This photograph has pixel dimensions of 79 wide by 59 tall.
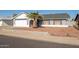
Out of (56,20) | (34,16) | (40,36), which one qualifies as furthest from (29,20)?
(56,20)

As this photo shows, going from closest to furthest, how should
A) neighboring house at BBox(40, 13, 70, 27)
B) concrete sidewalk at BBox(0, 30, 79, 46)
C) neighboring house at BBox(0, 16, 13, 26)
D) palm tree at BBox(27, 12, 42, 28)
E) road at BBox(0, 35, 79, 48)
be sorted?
road at BBox(0, 35, 79, 48)
concrete sidewalk at BBox(0, 30, 79, 46)
palm tree at BBox(27, 12, 42, 28)
neighboring house at BBox(40, 13, 70, 27)
neighboring house at BBox(0, 16, 13, 26)

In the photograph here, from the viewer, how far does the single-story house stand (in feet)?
22.8

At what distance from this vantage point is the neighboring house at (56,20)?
22.6 ft

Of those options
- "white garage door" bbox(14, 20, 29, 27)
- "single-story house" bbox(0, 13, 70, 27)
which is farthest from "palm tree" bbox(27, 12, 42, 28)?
"white garage door" bbox(14, 20, 29, 27)

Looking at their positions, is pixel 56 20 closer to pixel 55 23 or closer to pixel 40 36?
pixel 55 23

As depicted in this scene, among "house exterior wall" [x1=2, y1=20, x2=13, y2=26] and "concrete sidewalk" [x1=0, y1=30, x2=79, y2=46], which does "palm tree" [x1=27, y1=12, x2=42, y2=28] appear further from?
"house exterior wall" [x1=2, y1=20, x2=13, y2=26]

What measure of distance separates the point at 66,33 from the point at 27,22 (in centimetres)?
122

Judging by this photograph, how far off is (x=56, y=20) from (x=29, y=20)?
0.86 m

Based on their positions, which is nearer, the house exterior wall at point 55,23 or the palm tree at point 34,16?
the palm tree at point 34,16

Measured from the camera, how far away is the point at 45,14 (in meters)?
6.79

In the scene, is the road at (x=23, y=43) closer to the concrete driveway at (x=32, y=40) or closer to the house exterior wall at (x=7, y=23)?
the concrete driveway at (x=32, y=40)

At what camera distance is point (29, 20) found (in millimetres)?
6953

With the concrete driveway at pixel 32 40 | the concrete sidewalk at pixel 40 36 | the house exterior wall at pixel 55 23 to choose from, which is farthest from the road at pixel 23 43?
the house exterior wall at pixel 55 23
